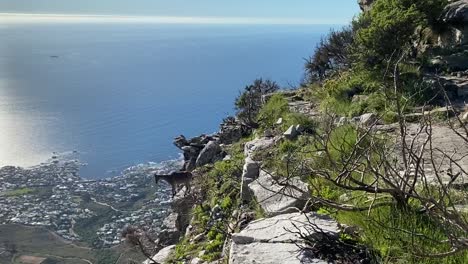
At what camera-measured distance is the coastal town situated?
32344 millimetres

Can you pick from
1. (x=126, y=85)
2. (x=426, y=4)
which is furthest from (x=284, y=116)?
(x=126, y=85)

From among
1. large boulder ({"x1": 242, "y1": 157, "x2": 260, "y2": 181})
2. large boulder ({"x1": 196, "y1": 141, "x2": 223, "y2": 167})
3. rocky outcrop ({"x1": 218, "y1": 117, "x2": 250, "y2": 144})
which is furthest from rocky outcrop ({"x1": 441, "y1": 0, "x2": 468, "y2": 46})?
large boulder ({"x1": 242, "y1": 157, "x2": 260, "y2": 181})

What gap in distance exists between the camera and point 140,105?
77.2 metres

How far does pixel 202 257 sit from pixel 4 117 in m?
68.3

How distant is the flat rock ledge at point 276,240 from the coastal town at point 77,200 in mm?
23629

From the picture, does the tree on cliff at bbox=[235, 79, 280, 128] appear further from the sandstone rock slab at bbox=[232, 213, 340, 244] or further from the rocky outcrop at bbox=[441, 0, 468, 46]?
the sandstone rock slab at bbox=[232, 213, 340, 244]

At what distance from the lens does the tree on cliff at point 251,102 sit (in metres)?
12.8

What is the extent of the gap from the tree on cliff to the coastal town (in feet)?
40.7

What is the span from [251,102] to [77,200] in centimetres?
2841

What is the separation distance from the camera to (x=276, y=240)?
169 inches

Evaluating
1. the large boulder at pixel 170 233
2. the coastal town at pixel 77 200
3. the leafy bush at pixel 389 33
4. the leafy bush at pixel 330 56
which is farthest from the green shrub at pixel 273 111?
the coastal town at pixel 77 200

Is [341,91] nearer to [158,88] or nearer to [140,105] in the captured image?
[140,105]

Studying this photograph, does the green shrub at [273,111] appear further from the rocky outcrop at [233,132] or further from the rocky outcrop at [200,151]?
the rocky outcrop at [200,151]

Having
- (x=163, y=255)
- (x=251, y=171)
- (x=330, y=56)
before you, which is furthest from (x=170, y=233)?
(x=330, y=56)
